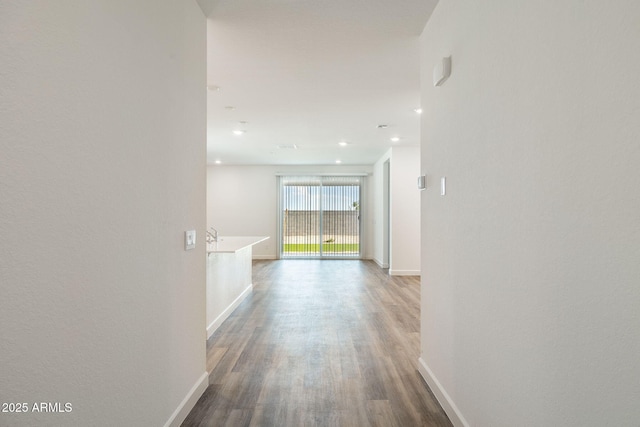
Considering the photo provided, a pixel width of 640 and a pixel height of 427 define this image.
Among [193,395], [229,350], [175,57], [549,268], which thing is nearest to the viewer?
[549,268]

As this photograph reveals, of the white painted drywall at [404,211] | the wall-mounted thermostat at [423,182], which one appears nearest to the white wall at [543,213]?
the wall-mounted thermostat at [423,182]

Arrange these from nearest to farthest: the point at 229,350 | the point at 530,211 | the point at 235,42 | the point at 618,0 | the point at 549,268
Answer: the point at 618,0
the point at 549,268
the point at 530,211
the point at 235,42
the point at 229,350

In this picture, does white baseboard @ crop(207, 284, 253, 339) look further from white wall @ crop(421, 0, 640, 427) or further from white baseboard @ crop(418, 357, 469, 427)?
white wall @ crop(421, 0, 640, 427)

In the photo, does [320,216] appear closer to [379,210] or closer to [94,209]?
[379,210]

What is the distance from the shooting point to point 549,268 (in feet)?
3.80

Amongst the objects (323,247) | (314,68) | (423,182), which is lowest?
(323,247)

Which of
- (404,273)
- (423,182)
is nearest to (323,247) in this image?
(404,273)

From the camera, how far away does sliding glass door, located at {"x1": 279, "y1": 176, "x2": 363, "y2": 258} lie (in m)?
9.63

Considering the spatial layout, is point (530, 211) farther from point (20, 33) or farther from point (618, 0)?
point (20, 33)

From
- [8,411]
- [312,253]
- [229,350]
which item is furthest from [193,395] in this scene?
[312,253]

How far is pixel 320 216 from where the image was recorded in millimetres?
A: 9656

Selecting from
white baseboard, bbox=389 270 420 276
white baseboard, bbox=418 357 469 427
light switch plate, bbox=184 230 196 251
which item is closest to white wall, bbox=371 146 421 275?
white baseboard, bbox=389 270 420 276

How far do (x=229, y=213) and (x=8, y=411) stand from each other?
8.92 meters

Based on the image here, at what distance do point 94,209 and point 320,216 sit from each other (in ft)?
27.7
